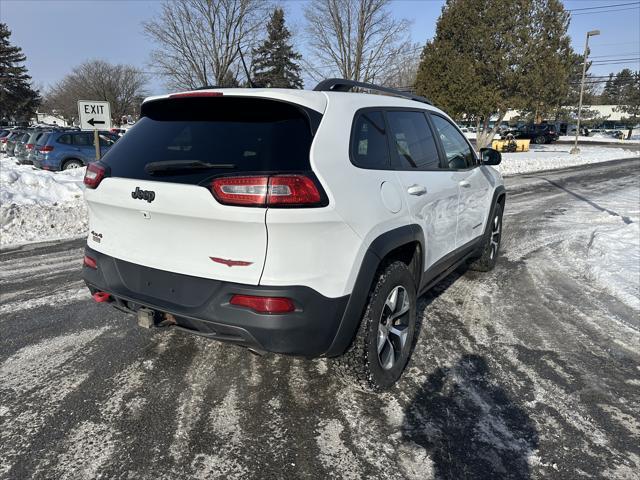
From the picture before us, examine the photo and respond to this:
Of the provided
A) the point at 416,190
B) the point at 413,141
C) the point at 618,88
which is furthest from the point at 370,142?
the point at 618,88

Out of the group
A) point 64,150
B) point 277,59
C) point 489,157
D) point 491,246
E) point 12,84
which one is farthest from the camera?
point 12,84

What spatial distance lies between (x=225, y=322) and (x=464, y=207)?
8.96ft

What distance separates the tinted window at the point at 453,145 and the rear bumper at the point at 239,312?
213cm

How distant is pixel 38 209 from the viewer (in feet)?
26.8

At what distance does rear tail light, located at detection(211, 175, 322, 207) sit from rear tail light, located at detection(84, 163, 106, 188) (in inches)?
42.7

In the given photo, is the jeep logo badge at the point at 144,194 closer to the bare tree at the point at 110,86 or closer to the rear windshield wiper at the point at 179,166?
the rear windshield wiper at the point at 179,166

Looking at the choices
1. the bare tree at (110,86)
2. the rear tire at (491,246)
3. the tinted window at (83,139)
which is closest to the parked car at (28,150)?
the tinted window at (83,139)

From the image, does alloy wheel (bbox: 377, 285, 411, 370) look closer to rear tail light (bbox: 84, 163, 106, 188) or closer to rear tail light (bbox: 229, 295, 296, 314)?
rear tail light (bbox: 229, 295, 296, 314)

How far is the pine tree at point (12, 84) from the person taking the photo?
52.4 m

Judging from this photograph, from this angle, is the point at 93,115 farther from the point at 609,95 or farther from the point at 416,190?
the point at 609,95

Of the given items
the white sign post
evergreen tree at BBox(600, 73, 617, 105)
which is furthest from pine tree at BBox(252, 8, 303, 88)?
evergreen tree at BBox(600, 73, 617, 105)

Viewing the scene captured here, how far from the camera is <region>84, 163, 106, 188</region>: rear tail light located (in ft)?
9.41

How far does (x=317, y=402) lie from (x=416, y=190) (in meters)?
1.58

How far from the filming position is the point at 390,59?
26.5 m
